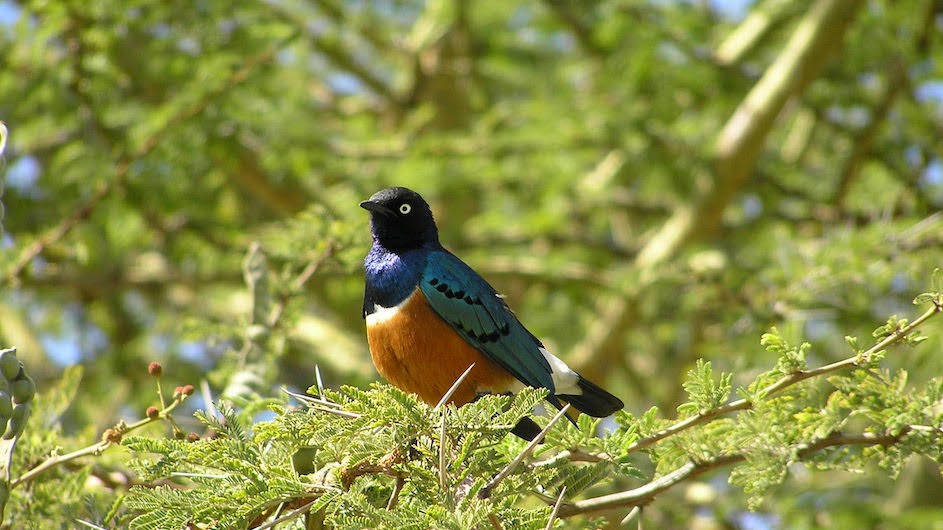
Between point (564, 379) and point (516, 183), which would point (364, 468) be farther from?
point (516, 183)

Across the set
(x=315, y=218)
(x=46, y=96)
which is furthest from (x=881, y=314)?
(x=46, y=96)

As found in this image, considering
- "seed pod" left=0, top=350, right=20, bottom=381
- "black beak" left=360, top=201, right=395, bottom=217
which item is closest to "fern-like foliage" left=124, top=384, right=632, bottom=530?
"seed pod" left=0, top=350, right=20, bottom=381

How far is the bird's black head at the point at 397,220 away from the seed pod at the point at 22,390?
2.26 m

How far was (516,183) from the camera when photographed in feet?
27.6

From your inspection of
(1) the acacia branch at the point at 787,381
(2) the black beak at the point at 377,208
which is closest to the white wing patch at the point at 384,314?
(2) the black beak at the point at 377,208

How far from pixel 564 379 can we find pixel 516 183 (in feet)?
14.3

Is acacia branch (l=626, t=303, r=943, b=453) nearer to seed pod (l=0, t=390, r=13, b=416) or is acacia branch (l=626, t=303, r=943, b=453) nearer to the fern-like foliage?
the fern-like foliage

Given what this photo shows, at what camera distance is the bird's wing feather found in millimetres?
4137

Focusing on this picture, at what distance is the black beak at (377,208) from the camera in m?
4.56

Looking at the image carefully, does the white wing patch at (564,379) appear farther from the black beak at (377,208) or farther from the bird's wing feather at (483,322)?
the black beak at (377,208)

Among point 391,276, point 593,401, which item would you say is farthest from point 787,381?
point 391,276

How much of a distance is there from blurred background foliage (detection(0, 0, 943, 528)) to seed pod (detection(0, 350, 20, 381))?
1578 mm

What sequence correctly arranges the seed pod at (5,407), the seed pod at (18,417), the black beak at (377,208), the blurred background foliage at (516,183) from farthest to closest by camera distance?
the blurred background foliage at (516,183) < the black beak at (377,208) < the seed pod at (18,417) < the seed pod at (5,407)

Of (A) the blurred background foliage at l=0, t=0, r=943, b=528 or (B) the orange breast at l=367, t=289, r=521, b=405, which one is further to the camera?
(A) the blurred background foliage at l=0, t=0, r=943, b=528
